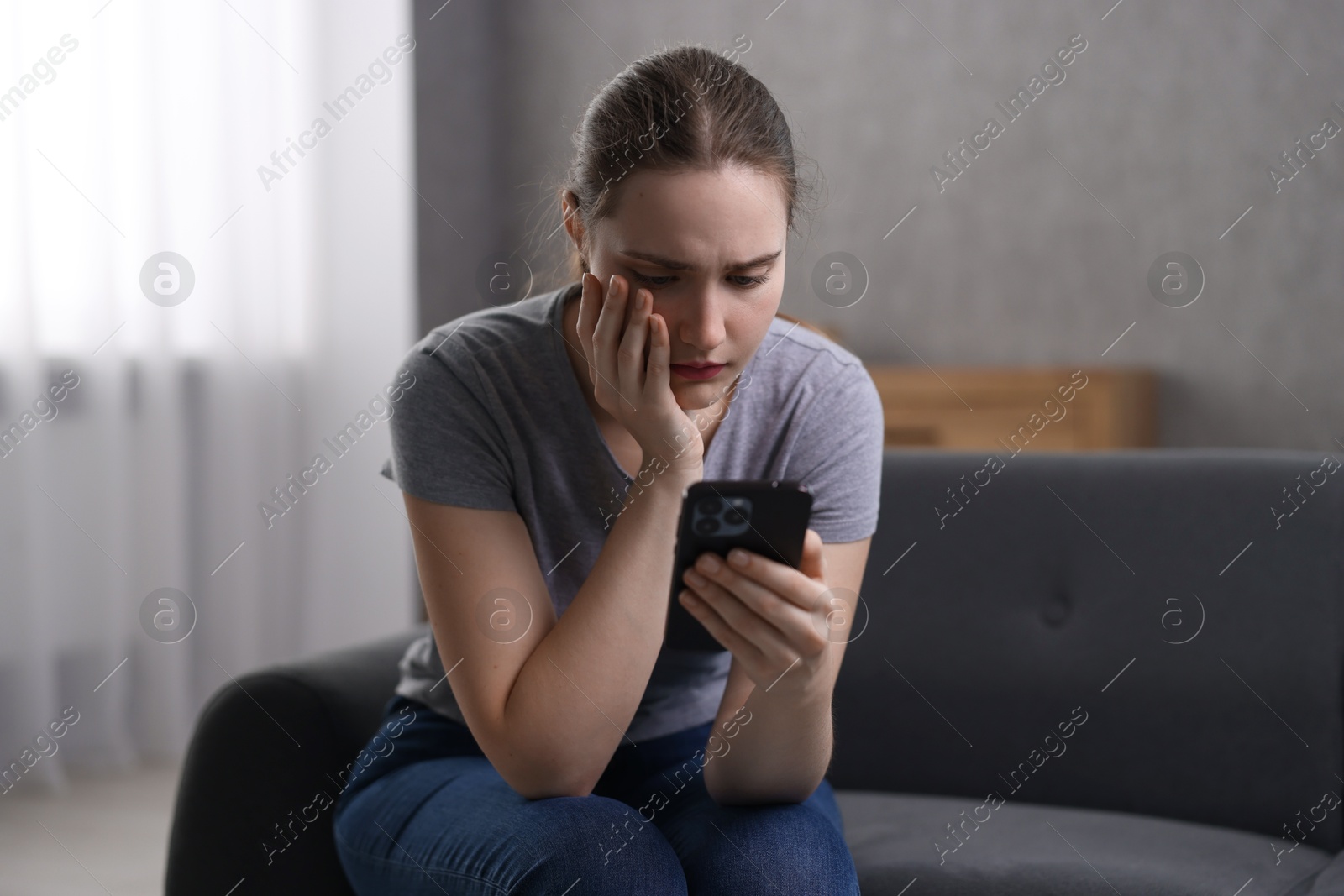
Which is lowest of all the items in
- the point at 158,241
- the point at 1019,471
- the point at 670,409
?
the point at 1019,471

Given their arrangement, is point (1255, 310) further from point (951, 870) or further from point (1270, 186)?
point (951, 870)

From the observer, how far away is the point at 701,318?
0.99 metres

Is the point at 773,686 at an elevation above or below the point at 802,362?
below

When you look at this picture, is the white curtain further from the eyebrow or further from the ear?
the eyebrow

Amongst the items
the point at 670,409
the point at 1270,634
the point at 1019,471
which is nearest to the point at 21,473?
the point at 670,409

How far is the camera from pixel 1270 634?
1303 mm

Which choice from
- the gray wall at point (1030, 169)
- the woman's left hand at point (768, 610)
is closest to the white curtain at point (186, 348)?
the gray wall at point (1030, 169)

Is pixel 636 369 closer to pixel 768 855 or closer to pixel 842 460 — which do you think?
pixel 842 460

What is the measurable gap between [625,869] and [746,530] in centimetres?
29

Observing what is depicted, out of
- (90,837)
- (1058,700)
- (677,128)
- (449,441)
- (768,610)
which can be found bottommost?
(90,837)

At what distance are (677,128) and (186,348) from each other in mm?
2050

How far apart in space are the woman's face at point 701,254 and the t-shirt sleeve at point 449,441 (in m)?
0.18

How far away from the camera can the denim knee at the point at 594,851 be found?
889 mm

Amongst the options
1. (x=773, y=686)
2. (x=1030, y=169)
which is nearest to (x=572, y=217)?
(x=773, y=686)
